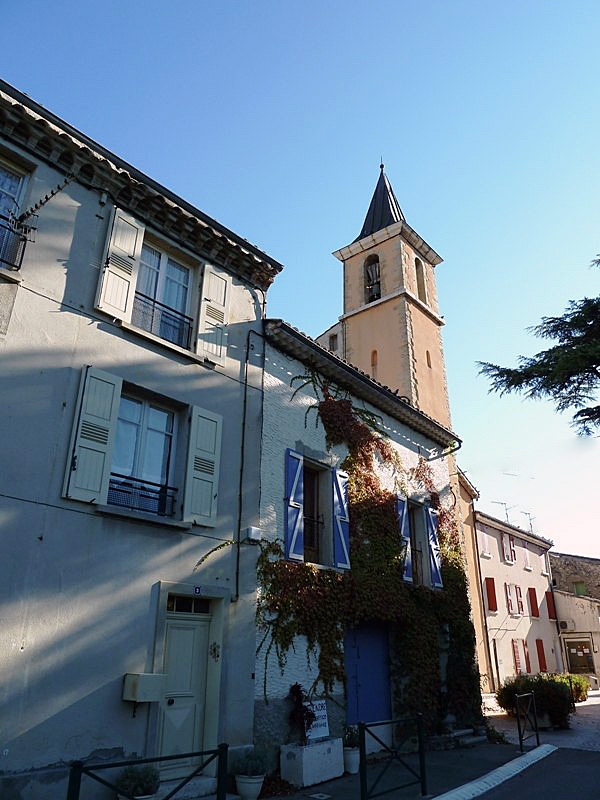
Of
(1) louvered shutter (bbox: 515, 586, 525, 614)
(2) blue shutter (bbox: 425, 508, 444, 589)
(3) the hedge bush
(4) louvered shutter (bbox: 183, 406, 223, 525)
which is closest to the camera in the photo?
(4) louvered shutter (bbox: 183, 406, 223, 525)

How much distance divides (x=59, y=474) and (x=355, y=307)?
554 inches

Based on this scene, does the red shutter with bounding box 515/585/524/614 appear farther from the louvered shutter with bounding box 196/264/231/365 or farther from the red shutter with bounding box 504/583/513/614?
the louvered shutter with bounding box 196/264/231/365

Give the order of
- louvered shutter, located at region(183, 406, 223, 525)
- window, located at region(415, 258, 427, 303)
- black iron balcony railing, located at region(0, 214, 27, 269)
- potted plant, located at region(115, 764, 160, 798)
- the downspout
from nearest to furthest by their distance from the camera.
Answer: potted plant, located at region(115, 764, 160, 798) < black iron balcony railing, located at region(0, 214, 27, 269) < louvered shutter, located at region(183, 406, 223, 525) < the downspout < window, located at region(415, 258, 427, 303)

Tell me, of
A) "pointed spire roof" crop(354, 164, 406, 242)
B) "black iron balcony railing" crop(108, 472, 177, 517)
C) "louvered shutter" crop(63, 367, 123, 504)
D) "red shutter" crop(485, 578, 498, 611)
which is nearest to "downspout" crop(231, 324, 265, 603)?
"black iron balcony railing" crop(108, 472, 177, 517)

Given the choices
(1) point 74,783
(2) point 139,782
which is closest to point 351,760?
(2) point 139,782

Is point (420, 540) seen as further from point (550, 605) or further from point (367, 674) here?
point (550, 605)

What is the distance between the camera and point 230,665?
759cm

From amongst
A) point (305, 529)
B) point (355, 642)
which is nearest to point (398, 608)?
point (355, 642)

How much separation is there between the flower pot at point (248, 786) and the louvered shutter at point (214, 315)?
5.40 m

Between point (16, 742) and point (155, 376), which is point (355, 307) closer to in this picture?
point (155, 376)

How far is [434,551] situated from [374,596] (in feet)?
9.25

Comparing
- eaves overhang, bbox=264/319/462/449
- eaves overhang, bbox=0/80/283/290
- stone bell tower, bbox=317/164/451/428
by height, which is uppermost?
stone bell tower, bbox=317/164/451/428

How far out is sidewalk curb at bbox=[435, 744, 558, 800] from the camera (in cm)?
715

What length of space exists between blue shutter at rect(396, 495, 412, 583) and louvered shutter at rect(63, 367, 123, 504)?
21.5ft
